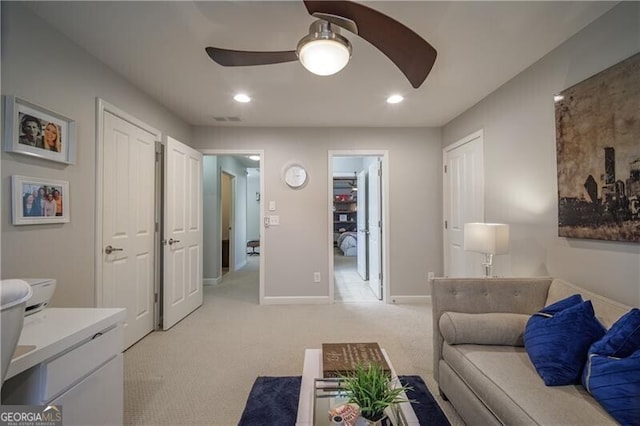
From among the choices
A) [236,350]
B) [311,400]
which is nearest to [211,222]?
[236,350]

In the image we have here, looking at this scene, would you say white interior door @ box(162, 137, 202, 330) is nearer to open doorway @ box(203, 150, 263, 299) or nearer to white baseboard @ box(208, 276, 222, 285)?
open doorway @ box(203, 150, 263, 299)

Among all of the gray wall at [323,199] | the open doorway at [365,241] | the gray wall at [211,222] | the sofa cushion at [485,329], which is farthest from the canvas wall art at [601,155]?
the gray wall at [211,222]

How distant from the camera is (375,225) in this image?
14.4 ft

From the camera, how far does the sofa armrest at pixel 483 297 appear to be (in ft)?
6.22

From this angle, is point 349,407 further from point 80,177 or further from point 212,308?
point 212,308

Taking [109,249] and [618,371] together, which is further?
[109,249]

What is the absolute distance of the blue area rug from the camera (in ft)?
5.42

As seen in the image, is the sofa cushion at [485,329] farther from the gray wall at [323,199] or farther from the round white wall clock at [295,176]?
the round white wall clock at [295,176]

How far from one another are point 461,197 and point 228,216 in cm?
461

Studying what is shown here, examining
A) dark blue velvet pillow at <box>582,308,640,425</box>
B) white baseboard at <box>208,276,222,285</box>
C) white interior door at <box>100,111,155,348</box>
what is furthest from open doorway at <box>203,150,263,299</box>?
dark blue velvet pillow at <box>582,308,640,425</box>

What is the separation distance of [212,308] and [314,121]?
2728 millimetres

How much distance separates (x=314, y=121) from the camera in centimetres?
371

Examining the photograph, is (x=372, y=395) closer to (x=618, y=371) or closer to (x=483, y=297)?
(x=618, y=371)

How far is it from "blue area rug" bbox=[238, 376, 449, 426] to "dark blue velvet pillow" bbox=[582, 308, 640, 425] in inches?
32.0
